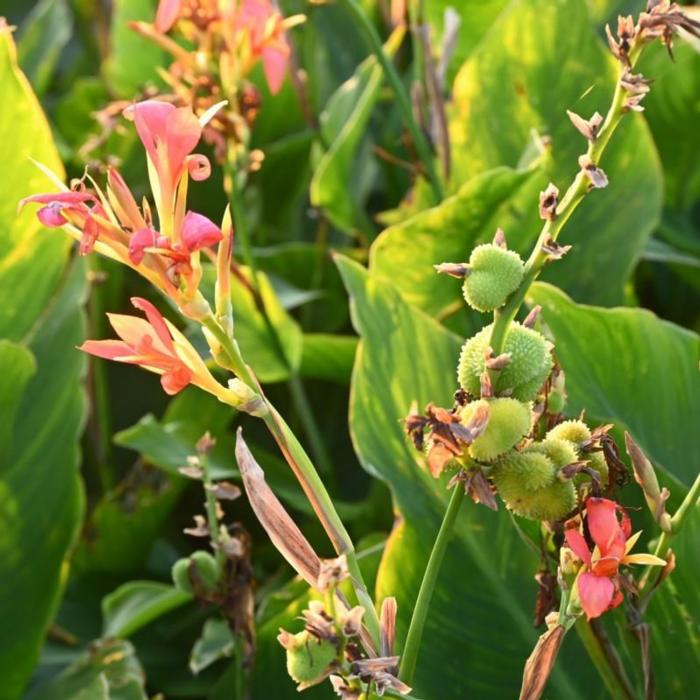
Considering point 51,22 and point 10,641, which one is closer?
point 10,641

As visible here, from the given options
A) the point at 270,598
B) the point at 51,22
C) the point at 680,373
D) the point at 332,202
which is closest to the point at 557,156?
the point at 332,202

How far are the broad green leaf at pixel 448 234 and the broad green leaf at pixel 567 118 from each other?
8cm

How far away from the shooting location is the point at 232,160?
993mm

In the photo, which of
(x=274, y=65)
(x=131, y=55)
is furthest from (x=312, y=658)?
(x=131, y=55)

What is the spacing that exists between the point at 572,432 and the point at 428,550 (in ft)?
0.84

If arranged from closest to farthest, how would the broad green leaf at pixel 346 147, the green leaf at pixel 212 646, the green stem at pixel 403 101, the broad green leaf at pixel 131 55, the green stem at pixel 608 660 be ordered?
the green stem at pixel 608 660 < the green leaf at pixel 212 646 < the green stem at pixel 403 101 < the broad green leaf at pixel 346 147 < the broad green leaf at pixel 131 55

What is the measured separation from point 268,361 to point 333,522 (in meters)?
0.61

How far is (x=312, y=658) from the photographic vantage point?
46 centimetres

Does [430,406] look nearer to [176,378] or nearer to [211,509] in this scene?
[176,378]

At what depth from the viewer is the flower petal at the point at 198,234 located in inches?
18.8

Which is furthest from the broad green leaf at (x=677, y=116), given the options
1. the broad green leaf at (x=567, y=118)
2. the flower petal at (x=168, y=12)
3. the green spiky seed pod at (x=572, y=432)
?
the green spiky seed pod at (x=572, y=432)

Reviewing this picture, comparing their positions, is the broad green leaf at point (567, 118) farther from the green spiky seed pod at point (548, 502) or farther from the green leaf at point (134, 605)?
the green spiky seed pod at point (548, 502)

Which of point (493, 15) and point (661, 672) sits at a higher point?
point (493, 15)

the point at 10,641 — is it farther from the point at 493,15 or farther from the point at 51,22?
the point at 51,22
